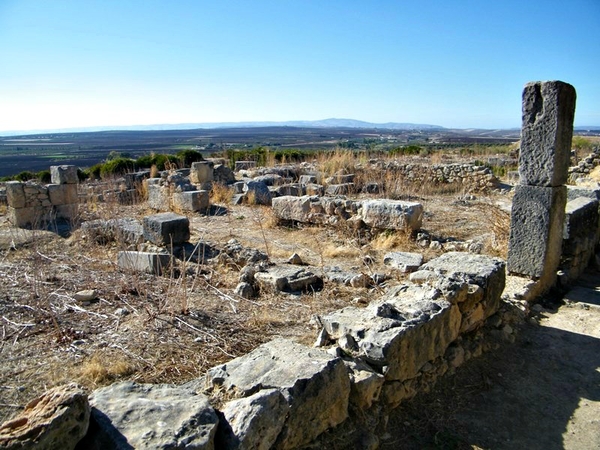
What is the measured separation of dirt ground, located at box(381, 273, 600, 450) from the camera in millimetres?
3240

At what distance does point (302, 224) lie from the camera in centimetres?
945

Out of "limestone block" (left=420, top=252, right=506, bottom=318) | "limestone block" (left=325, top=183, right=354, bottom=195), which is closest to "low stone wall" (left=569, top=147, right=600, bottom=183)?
"limestone block" (left=325, top=183, right=354, bottom=195)

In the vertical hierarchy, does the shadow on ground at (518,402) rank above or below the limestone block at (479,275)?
below

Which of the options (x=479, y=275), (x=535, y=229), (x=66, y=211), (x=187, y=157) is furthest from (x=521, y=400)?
(x=187, y=157)

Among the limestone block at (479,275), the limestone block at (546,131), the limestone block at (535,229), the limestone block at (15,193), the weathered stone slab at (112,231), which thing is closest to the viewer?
the limestone block at (479,275)

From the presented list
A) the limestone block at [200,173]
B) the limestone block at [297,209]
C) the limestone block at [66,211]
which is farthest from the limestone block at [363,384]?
the limestone block at [200,173]

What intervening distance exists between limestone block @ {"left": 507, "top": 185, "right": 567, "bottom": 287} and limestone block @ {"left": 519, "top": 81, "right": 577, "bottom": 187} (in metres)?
0.14

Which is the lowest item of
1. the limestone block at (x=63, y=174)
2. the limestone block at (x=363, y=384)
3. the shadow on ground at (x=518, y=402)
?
the shadow on ground at (x=518, y=402)

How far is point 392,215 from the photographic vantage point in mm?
8281

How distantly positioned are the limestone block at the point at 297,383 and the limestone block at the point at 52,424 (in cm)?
84

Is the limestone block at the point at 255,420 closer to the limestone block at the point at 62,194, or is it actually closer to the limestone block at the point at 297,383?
the limestone block at the point at 297,383

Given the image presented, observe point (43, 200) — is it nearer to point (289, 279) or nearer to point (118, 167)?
point (289, 279)

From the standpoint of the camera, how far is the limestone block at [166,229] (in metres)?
7.56

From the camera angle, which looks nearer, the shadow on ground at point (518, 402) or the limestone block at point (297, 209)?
the shadow on ground at point (518, 402)
